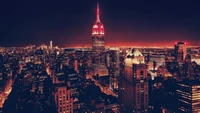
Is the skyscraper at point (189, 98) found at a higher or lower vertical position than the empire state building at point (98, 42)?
lower

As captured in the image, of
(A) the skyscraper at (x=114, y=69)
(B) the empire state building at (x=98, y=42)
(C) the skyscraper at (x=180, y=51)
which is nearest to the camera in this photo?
(A) the skyscraper at (x=114, y=69)

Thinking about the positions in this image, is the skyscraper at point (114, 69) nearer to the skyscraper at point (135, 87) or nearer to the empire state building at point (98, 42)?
the empire state building at point (98, 42)

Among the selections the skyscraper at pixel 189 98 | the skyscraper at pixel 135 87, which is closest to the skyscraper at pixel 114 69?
the skyscraper at pixel 189 98

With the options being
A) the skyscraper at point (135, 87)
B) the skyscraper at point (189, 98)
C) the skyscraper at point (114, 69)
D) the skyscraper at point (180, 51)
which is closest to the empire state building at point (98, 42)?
the skyscraper at point (114, 69)

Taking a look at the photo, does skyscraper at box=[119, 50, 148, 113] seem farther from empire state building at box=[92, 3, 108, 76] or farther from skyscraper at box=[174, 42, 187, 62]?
empire state building at box=[92, 3, 108, 76]

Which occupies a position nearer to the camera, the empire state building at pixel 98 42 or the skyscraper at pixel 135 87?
the skyscraper at pixel 135 87

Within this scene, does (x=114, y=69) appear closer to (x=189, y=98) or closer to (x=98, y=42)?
(x=189, y=98)

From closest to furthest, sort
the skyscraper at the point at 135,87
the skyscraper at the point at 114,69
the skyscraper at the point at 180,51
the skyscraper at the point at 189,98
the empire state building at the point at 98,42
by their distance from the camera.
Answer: the skyscraper at the point at 135,87, the skyscraper at the point at 189,98, the skyscraper at the point at 114,69, the skyscraper at the point at 180,51, the empire state building at the point at 98,42

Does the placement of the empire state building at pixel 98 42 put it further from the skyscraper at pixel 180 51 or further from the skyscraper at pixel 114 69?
the skyscraper at pixel 180 51
